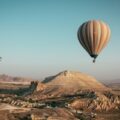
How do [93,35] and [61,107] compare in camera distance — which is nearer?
[93,35]

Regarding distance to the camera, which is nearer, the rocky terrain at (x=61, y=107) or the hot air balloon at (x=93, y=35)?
the hot air balloon at (x=93, y=35)

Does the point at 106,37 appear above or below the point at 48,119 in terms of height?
above

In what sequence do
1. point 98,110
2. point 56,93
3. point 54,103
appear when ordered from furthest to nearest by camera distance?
point 56,93 < point 54,103 < point 98,110

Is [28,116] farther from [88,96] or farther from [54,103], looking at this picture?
[88,96]

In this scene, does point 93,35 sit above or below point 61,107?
above

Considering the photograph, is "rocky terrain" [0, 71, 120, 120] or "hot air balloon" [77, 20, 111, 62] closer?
"hot air balloon" [77, 20, 111, 62]

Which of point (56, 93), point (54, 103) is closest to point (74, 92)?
point (56, 93)

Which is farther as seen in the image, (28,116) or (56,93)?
(56,93)

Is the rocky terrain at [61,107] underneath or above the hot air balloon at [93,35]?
underneath
